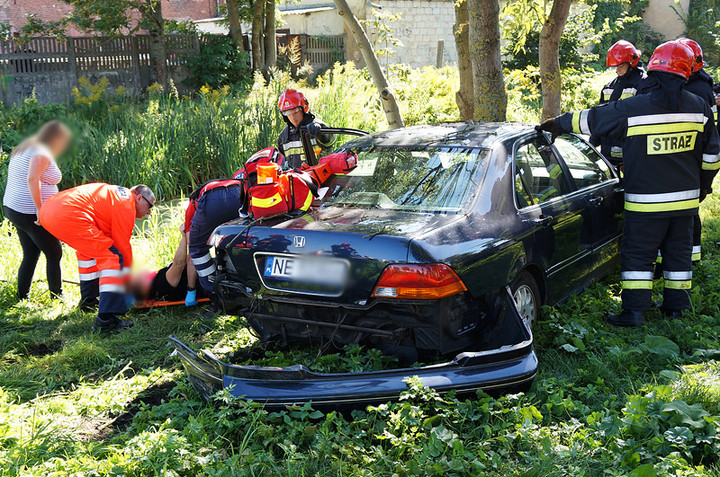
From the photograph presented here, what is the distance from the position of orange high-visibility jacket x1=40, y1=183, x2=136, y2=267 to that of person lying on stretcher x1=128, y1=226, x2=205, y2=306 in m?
0.34

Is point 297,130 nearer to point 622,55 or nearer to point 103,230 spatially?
point 103,230

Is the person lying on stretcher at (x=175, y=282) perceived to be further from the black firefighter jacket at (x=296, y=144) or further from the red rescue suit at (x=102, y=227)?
the black firefighter jacket at (x=296, y=144)

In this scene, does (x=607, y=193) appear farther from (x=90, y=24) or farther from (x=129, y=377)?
(x=90, y=24)

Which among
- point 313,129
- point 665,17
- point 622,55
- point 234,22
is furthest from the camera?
point 665,17

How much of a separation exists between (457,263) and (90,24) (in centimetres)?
1769

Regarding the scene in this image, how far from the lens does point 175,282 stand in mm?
5570

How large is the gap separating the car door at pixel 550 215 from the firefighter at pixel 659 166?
0.29 m

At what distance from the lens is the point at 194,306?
555cm

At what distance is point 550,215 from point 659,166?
0.96 m

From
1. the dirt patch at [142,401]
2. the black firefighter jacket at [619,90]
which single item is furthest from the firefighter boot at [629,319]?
the dirt patch at [142,401]

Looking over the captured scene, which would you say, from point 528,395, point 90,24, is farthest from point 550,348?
point 90,24

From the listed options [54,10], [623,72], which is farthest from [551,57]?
[54,10]

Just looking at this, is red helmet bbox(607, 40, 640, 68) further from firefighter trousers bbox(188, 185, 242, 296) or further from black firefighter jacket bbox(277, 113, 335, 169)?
firefighter trousers bbox(188, 185, 242, 296)

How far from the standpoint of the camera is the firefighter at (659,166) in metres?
4.56
